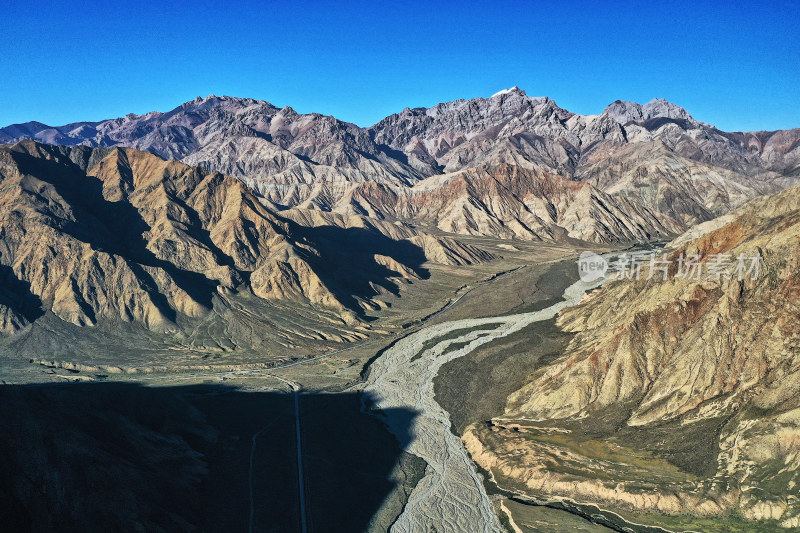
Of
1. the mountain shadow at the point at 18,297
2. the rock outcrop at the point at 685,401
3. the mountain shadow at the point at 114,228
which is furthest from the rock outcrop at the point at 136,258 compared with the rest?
the rock outcrop at the point at 685,401

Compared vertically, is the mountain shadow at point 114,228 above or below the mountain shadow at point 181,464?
above

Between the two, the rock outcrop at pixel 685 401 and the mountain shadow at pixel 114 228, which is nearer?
the rock outcrop at pixel 685 401

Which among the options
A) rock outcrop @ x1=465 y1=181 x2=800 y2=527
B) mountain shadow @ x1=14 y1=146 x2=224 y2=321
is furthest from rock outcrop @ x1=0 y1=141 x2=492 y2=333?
rock outcrop @ x1=465 y1=181 x2=800 y2=527

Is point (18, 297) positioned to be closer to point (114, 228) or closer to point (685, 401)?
point (114, 228)

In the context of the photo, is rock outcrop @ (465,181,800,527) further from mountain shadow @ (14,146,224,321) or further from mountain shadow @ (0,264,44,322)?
mountain shadow @ (0,264,44,322)

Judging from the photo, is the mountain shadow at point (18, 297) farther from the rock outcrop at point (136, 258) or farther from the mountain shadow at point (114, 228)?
the mountain shadow at point (114, 228)

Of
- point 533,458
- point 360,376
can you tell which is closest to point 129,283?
point 360,376

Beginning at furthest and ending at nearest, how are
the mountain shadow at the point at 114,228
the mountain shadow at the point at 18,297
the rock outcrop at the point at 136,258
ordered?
the mountain shadow at the point at 114,228
the rock outcrop at the point at 136,258
the mountain shadow at the point at 18,297

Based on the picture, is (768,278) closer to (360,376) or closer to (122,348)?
(360,376)
